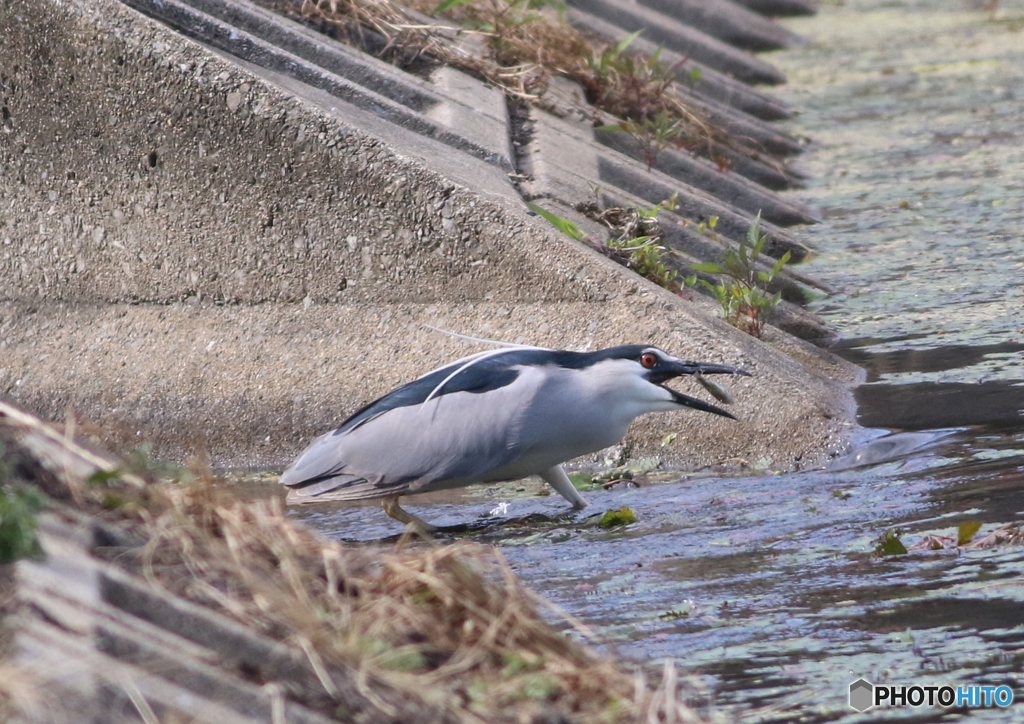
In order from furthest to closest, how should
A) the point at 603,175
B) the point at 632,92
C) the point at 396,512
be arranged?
the point at 632,92 → the point at 603,175 → the point at 396,512

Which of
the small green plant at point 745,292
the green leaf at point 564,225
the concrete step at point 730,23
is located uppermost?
the green leaf at point 564,225

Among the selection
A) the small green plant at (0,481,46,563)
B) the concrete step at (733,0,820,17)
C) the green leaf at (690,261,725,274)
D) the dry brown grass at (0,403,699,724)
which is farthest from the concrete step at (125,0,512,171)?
the concrete step at (733,0,820,17)

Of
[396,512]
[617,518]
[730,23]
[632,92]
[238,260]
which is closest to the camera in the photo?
[617,518]

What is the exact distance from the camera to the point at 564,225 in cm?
521

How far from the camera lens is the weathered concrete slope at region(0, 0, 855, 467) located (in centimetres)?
485

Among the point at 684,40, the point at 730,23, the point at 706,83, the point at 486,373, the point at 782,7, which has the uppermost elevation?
the point at 486,373

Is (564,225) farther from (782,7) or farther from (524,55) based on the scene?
(782,7)

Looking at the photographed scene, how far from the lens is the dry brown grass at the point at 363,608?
2201 millimetres

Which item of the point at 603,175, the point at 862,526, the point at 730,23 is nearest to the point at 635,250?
the point at 603,175

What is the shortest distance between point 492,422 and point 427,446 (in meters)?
0.21

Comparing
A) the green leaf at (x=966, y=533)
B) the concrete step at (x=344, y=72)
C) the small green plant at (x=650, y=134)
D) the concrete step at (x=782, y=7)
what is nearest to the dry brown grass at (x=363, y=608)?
the green leaf at (x=966, y=533)

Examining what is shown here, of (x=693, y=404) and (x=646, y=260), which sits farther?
(x=646, y=260)

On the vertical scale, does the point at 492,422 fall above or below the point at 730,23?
above

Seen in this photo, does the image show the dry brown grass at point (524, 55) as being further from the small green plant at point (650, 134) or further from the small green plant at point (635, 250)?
the small green plant at point (635, 250)
